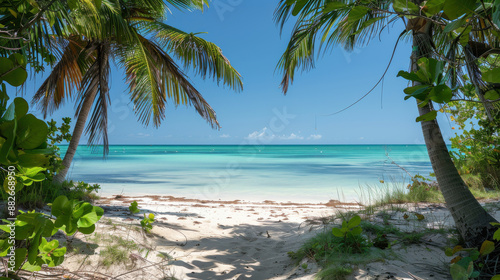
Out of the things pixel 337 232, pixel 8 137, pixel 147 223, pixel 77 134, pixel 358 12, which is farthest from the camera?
pixel 77 134

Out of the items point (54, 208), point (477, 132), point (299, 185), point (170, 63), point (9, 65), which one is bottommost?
point (299, 185)

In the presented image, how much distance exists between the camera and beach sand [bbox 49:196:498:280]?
2.26 metres

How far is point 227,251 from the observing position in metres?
3.13

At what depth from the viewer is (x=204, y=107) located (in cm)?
596

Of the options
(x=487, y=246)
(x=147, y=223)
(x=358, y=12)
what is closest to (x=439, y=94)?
(x=358, y=12)

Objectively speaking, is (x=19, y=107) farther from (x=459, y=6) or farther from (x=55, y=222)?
(x=459, y=6)

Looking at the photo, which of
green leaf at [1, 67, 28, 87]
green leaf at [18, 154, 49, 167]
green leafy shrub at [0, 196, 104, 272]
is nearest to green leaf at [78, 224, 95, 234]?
green leafy shrub at [0, 196, 104, 272]

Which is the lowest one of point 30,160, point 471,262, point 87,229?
point 471,262

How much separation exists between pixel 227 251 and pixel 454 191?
222 centimetres

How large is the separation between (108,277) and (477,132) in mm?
6152

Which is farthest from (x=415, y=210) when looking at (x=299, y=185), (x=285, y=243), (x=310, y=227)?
(x=299, y=185)

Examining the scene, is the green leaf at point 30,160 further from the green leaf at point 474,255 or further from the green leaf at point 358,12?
the green leaf at point 474,255

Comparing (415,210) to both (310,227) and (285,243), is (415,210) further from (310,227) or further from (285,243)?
(285,243)

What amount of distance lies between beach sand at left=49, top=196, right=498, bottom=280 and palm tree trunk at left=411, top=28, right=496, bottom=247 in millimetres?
286
